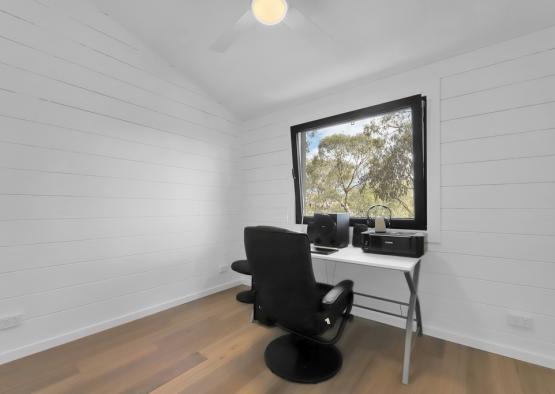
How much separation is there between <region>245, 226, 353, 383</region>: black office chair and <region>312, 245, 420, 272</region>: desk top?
0.74 ft

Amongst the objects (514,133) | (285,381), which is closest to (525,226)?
(514,133)

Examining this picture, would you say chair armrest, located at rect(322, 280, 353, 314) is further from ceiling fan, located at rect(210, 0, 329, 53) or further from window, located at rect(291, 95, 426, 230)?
ceiling fan, located at rect(210, 0, 329, 53)

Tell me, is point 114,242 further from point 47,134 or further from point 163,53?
point 163,53

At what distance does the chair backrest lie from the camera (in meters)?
1.42

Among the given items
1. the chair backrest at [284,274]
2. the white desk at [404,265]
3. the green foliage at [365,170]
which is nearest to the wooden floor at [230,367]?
the white desk at [404,265]

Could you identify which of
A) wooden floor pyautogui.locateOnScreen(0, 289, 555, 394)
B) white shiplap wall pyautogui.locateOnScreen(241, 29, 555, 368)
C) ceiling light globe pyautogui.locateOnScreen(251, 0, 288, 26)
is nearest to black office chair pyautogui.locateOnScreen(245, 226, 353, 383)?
wooden floor pyautogui.locateOnScreen(0, 289, 555, 394)

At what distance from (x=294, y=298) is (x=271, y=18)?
165cm

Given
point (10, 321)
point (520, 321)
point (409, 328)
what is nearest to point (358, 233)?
point (409, 328)

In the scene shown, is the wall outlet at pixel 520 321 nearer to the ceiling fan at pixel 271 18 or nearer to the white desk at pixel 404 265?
the white desk at pixel 404 265

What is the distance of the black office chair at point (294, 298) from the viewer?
1.43 meters

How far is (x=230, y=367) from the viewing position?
1.80 m

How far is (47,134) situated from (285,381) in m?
2.53

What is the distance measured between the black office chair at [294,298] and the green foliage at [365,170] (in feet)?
3.76

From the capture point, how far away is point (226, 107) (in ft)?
11.3
